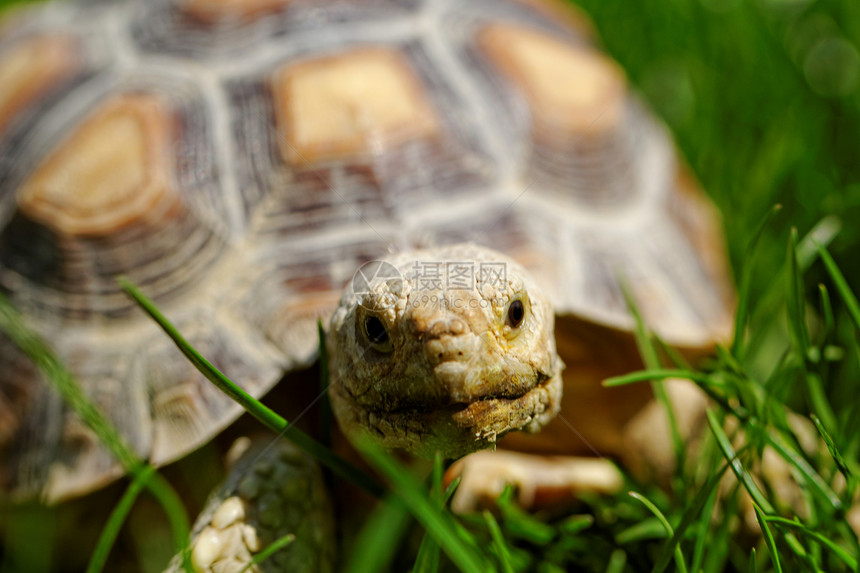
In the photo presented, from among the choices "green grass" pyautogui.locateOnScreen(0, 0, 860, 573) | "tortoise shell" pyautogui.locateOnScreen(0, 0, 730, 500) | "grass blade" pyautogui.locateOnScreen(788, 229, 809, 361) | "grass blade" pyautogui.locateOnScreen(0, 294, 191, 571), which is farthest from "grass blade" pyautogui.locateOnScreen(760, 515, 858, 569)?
"grass blade" pyautogui.locateOnScreen(0, 294, 191, 571)

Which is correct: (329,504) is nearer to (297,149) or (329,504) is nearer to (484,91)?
(297,149)

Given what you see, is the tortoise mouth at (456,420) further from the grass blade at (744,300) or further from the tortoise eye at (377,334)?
the grass blade at (744,300)

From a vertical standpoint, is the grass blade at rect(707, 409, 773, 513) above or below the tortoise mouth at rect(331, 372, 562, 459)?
below

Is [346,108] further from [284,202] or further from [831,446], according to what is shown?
[831,446]

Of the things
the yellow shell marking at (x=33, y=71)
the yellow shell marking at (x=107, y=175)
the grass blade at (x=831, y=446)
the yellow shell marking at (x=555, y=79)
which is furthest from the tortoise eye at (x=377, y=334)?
the yellow shell marking at (x=33, y=71)

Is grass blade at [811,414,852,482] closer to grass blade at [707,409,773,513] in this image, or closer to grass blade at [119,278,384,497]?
grass blade at [707,409,773,513]

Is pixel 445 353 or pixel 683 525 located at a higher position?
pixel 445 353

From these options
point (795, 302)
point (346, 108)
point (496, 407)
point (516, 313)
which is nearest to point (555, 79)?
point (346, 108)
